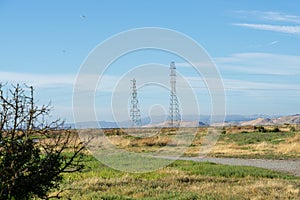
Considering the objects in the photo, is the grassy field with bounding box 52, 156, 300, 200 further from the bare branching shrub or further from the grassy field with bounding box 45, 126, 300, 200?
the bare branching shrub

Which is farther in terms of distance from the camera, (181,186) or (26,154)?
(181,186)

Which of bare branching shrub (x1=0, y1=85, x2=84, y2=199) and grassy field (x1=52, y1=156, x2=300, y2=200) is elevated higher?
bare branching shrub (x1=0, y1=85, x2=84, y2=199)

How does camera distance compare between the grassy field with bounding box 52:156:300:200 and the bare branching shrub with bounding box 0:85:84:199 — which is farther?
the grassy field with bounding box 52:156:300:200

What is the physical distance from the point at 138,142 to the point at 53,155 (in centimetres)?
3774

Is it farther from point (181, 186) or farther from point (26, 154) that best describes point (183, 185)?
point (26, 154)

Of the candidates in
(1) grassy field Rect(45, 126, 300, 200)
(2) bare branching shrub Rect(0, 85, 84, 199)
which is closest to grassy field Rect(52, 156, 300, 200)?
(1) grassy field Rect(45, 126, 300, 200)

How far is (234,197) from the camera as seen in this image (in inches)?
472

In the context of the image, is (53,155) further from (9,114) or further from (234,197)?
(234,197)

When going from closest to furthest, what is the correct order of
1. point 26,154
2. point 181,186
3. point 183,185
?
point 26,154
point 181,186
point 183,185

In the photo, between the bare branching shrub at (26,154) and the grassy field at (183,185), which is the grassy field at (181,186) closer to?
the grassy field at (183,185)

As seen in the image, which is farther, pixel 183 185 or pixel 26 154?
pixel 183 185

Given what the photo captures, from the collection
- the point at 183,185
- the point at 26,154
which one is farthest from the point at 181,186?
the point at 26,154

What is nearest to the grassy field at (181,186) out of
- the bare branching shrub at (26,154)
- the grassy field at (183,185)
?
the grassy field at (183,185)

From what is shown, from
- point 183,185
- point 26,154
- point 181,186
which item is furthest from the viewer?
point 183,185
